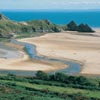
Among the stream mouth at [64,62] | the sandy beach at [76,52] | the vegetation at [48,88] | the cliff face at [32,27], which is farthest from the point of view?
the cliff face at [32,27]

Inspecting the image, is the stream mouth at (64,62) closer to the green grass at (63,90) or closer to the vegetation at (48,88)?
the vegetation at (48,88)

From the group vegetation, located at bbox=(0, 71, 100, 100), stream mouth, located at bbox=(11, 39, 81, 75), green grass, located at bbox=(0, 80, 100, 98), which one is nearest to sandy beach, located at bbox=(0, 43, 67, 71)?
stream mouth, located at bbox=(11, 39, 81, 75)

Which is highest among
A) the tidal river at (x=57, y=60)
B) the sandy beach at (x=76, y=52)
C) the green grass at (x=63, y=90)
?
the green grass at (x=63, y=90)

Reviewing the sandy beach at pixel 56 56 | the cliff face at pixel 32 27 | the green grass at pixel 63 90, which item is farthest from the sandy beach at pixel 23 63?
Answer: the cliff face at pixel 32 27

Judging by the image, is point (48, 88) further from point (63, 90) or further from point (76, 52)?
point (76, 52)

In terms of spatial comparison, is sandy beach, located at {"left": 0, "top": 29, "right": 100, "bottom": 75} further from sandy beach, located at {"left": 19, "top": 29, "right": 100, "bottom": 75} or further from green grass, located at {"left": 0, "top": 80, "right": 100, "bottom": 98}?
green grass, located at {"left": 0, "top": 80, "right": 100, "bottom": 98}

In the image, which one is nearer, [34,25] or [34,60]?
[34,60]

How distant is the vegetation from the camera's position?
3412 centimetres

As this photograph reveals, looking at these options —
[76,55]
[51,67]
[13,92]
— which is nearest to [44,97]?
[13,92]

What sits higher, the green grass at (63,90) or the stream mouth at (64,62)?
the green grass at (63,90)

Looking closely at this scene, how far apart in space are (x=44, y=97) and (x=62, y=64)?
2482cm

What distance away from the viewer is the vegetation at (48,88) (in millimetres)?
34125

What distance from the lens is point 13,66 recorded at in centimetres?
5591

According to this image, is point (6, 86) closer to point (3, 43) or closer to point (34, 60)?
point (34, 60)
